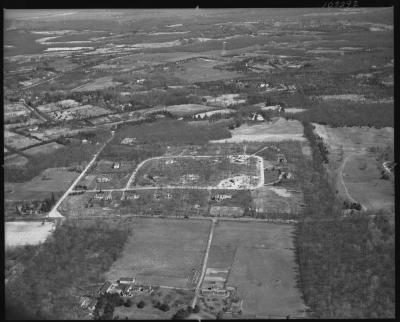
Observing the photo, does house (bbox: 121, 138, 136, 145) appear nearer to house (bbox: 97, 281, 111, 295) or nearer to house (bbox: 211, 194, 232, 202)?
house (bbox: 211, 194, 232, 202)

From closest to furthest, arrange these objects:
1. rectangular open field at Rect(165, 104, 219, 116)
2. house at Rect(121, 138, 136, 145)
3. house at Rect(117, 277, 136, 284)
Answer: house at Rect(117, 277, 136, 284) < house at Rect(121, 138, 136, 145) < rectangular open field at Rect(165, 104, 219, 116)

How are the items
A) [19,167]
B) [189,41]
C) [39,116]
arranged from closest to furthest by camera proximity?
[19,167], [39,116], [189,41]

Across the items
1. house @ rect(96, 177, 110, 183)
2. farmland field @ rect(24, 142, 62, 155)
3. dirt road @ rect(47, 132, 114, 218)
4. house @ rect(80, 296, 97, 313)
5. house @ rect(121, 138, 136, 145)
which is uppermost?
farmland field @ rect(24, 142, 62, 155)

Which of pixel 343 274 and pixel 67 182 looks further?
pixel 67 182

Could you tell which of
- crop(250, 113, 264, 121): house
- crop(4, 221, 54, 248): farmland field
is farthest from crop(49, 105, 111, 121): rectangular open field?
crop(4, 221, 54, 248): farmland field

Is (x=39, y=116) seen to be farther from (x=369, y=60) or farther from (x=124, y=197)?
(x=369, y=60)

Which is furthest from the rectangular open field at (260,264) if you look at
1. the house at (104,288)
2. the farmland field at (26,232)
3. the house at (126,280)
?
the farmland field at (26,232)

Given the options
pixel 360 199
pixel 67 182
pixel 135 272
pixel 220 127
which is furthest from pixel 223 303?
pixel 220 127

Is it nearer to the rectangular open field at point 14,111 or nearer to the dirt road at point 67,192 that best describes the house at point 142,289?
the dirt road at point 67,192
